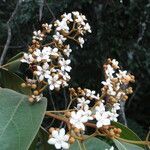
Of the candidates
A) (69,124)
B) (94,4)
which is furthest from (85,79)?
(69,124)

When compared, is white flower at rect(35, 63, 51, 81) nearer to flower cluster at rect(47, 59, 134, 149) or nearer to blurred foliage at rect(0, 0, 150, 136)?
flower cluster at rect(47, 59, 134, 149)

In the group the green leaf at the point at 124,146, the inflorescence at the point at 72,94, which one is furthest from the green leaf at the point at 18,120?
the green leaf at the point at 124,146

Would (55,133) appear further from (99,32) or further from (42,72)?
(99,32)

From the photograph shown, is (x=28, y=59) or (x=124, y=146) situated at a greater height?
(x=28, y=59)

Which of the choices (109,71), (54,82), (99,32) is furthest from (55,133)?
(99,32)

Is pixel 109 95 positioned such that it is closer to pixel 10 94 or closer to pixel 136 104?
pixel 10 94

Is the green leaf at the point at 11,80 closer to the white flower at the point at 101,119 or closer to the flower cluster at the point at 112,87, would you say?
the flower cluster at the point at 112,87
